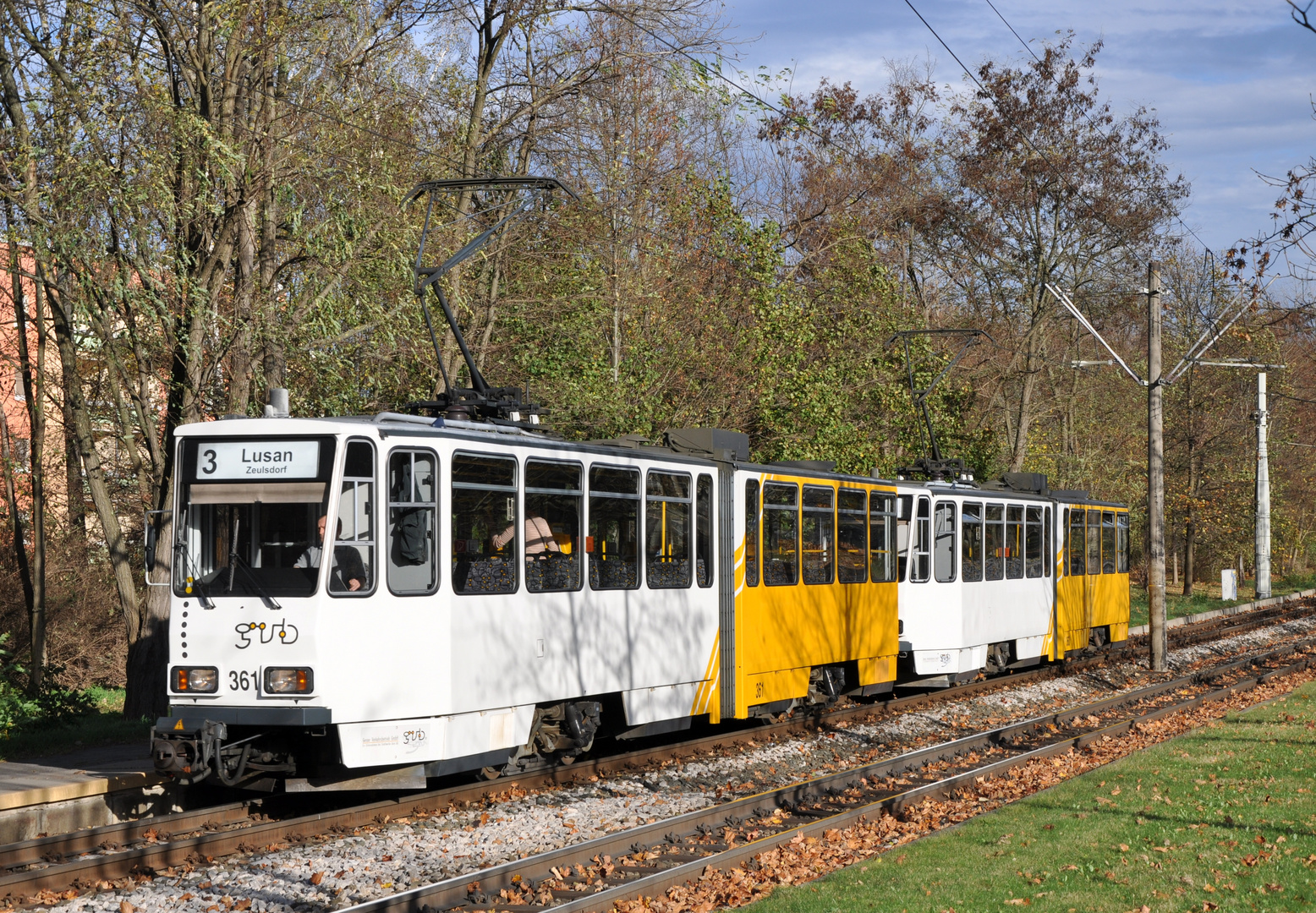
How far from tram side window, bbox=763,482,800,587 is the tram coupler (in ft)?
22.2

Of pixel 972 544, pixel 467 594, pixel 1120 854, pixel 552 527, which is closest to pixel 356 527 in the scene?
pixel 467 594

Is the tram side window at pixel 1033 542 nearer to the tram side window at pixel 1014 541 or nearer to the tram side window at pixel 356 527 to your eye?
the tram side window at pixel 1014 541

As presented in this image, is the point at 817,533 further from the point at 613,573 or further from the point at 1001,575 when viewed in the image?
the point at 1001,575

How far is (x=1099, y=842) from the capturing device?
9.53 metres

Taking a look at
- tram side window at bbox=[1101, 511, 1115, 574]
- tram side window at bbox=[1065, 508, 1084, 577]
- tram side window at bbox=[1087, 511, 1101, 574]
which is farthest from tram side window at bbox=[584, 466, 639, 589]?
tram side window at bbox=[1101, 511, 1115, 574]

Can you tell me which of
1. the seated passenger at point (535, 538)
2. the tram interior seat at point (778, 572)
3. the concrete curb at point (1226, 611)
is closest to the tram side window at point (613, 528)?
the seated passenger at point (535, 538)

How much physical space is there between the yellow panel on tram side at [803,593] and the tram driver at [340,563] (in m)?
5.37

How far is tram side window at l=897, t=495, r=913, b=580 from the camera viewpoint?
18547mm

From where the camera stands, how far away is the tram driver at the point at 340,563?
32.9 feet

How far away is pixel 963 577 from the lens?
783 inches

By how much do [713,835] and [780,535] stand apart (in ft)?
18.7

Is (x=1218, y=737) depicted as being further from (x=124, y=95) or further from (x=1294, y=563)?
(x=1294, y=563)

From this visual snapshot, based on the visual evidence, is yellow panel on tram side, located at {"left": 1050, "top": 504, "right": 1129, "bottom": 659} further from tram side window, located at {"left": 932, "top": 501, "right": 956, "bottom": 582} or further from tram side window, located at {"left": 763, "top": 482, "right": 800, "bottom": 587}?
tram side window, located at {"left": 763, "top": 482, "right": 800, "bottom": 587}

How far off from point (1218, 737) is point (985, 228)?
19.9m
